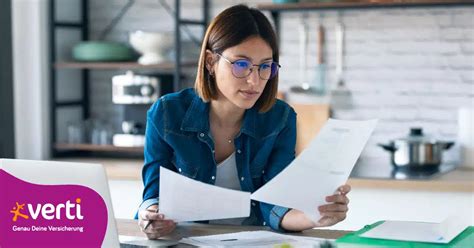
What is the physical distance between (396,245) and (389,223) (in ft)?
0.96

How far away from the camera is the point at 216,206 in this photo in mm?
2395

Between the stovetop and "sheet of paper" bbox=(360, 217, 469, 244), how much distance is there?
1.78m

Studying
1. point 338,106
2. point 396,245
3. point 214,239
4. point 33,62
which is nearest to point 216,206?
point 214,239

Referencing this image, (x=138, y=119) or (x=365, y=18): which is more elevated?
(x=365, y=18)

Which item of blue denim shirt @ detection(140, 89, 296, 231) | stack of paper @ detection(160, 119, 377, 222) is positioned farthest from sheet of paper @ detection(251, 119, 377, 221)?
blue denim shirt @ detection(140, 89, 296, 231)

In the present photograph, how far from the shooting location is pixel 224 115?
9.30 feet

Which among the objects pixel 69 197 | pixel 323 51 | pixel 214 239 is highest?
pixel 323 51

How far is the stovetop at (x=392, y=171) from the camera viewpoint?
13.7ft

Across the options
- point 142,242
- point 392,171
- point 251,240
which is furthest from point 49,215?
point 392,171

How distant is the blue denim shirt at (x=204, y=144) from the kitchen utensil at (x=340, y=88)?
1.97m

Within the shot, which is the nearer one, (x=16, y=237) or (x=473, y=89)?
(x=16, y=237)

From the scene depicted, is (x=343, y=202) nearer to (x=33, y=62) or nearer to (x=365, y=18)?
(x=365, y=18)

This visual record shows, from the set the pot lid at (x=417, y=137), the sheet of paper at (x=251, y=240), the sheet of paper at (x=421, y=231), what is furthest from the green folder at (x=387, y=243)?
the pot lid at (x=417, y=137)

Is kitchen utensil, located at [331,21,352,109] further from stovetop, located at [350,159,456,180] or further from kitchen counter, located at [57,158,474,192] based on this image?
kitchen counter, located at [57,158,474,192]
